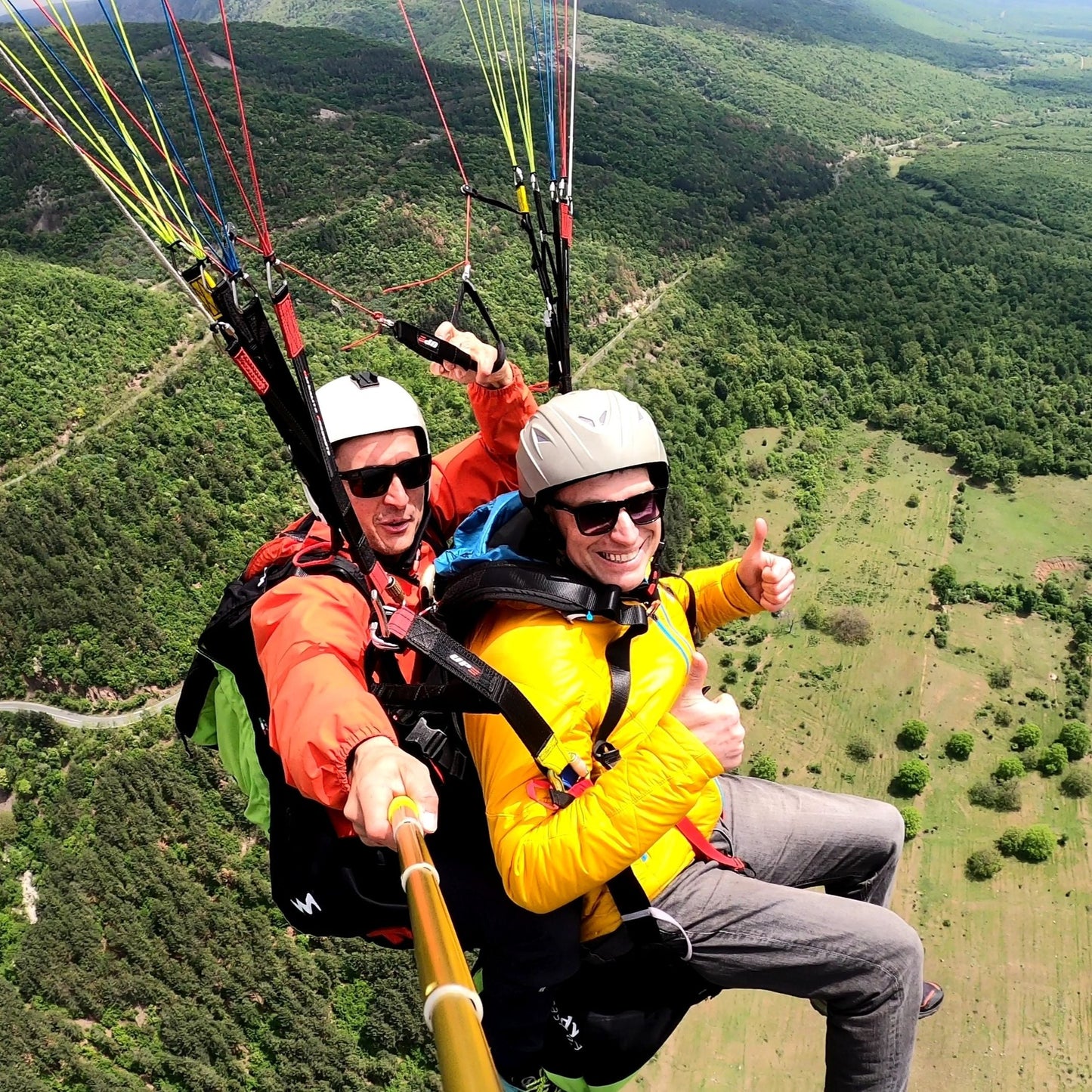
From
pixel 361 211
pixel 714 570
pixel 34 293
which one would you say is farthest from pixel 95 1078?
pixel 361 211

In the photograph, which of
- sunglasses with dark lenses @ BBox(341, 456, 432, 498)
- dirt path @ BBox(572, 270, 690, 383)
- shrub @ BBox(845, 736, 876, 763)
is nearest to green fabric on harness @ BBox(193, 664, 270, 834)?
sunglasses with dark lenses @ BBox(341, 456, 432, 498)

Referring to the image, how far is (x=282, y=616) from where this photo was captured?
118 inches

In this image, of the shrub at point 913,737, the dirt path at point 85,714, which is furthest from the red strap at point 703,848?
the shrub at point 913,737

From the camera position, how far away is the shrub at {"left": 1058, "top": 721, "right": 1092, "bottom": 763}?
3469cm

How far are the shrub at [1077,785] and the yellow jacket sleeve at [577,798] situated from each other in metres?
39.1

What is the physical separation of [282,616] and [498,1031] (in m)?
2.09

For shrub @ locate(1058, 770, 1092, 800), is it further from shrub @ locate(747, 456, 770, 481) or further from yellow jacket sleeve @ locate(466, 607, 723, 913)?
yellow jacket sleeve @ locate(466, 607, 723, 913)

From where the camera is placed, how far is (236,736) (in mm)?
3643

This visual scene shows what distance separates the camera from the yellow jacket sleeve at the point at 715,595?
12.2 ft

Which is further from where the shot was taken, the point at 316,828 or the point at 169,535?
the point at 169,535

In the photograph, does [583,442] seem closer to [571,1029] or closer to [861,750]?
[571,1029]

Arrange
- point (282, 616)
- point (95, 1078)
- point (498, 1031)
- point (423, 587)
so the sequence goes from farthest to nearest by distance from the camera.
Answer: point (95, 1078) < point (423, 587) < point (498, 1031) < point (282, 616)

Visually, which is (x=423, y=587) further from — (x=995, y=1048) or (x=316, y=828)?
(x=995, y=1048)

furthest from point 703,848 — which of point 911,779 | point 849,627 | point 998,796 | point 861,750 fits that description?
point 849,627
